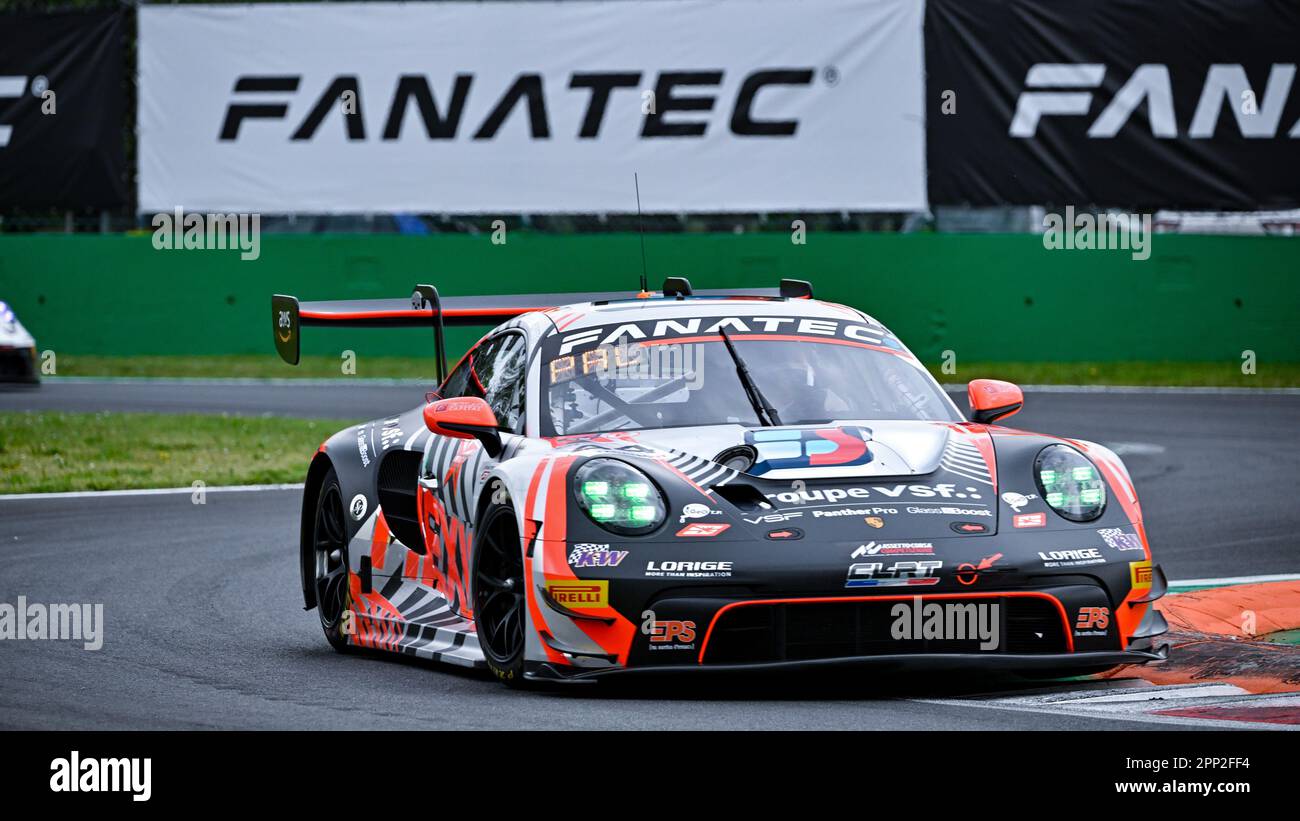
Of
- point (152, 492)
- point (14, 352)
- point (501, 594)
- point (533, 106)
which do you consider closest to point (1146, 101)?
point (533, 106)

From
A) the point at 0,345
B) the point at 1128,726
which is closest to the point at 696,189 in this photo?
the point at 0,345

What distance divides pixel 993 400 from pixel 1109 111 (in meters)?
18.4

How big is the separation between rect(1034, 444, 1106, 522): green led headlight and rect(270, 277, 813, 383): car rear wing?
5.55 ft

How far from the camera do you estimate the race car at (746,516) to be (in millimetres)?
5887

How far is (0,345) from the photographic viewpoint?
2223 cm

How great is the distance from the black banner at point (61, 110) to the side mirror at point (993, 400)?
20876mm

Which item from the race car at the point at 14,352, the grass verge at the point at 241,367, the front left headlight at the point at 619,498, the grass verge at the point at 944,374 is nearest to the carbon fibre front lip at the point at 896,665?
the front left headlight at the point at 619,498

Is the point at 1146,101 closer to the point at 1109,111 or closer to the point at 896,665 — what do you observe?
the point at 1109,111

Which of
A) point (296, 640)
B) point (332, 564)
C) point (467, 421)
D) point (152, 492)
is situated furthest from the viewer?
point (152, 492)

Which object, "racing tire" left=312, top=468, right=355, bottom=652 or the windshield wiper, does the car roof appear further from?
"racing tire" left=312, top=468, right=355, bottom=652

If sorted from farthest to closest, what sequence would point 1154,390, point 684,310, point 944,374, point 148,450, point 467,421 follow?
point 944,374
point 1154,390
point 148,450
point 684,310
point 467,421

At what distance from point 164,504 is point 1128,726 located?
867 cm

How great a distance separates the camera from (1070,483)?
6316 millimetres

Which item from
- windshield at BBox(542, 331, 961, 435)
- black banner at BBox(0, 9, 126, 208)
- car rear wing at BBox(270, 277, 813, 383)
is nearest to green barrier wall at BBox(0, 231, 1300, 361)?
black banner at BBox(0, 9, 126, 208)
